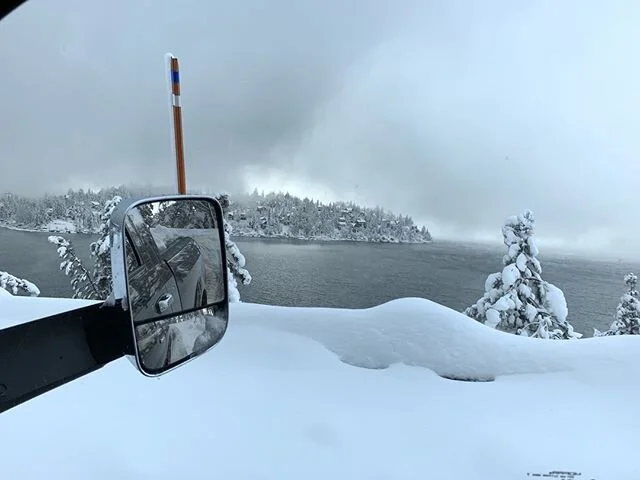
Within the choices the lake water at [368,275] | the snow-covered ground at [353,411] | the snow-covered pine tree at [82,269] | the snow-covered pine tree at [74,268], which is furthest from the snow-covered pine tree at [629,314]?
the snow-covered pine tree at [74,268]

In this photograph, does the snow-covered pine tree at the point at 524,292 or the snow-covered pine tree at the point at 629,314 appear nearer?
the snow-covered pine tree at the point at 524,292

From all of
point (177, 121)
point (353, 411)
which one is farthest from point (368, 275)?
point (177, 121)

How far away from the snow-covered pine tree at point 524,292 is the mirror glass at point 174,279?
53.6ft

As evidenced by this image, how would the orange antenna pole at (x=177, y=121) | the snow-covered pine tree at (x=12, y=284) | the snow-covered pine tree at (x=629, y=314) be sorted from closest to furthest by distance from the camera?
the orange antenna pole at (x=177, y=121) < the snow-covered pine tree at (x=12, y=284) < the snow-covered pine tree at (x=629, y=314)

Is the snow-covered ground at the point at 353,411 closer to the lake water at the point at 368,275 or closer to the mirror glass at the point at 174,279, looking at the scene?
the mirror glass at the point at 174,279

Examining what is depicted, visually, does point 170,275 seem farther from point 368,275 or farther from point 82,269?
point 368,275

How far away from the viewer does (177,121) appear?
3.43 metres

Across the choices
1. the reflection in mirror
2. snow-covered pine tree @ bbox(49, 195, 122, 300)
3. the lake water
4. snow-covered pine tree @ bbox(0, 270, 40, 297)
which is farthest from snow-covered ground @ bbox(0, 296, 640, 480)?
the lake water

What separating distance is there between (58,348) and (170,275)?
0.44 meters

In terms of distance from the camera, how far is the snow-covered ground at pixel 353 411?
268cm

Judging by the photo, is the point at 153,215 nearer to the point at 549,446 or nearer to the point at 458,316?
the point at 549,446

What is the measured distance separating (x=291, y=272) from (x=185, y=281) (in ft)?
164

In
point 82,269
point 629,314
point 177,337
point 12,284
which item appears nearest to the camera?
point 177,337

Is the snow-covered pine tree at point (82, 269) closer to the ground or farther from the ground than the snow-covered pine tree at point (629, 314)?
farther from the ground
